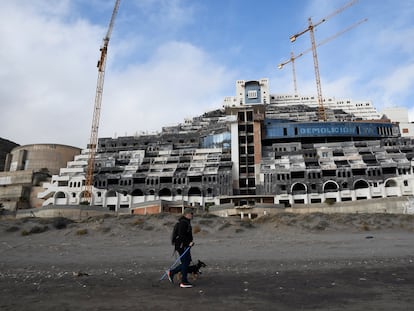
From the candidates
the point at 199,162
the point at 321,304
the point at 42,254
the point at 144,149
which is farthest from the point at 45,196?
the point at 321,304

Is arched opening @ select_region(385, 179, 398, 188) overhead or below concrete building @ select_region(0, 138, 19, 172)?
below

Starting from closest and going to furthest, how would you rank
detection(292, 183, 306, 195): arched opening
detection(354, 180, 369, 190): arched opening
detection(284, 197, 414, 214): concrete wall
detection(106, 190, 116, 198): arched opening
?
detection(284, 197, 414, 214): concrete wall → detection(354, 180, 369, 190): arched opening → detection(292, 183, 306, 195): arched opening → detection(106, 190, 116, 198): arched opening

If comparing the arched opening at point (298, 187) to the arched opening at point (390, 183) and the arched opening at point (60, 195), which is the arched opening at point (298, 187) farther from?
the arched opening at point (60, 195)

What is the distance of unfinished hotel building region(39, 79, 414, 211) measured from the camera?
262 feet

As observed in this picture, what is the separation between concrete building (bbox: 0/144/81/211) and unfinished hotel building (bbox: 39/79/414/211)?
7395mm

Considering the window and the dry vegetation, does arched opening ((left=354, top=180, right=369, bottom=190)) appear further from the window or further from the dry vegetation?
the window

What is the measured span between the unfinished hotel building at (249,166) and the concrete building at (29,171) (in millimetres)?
7395

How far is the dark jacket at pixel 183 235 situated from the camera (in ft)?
37.8

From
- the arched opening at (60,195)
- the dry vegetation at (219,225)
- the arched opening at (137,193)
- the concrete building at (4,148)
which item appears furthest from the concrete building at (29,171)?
the dry vegetation at (219,225)

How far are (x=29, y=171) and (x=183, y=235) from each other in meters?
102

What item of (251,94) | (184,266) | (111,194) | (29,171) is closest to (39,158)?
(29,171)

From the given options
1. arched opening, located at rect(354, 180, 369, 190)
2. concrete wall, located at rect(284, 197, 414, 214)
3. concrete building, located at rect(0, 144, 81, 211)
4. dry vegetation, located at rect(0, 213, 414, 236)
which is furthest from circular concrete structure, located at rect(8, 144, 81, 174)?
arched opening, located at rect(354, 180, 369, 190)

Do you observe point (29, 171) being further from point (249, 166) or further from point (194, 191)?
point (249, 166)

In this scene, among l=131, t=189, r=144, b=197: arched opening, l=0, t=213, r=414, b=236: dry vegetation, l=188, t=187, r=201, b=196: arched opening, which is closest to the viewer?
l=0, t=213, r=414, b=236: dry vegetation
